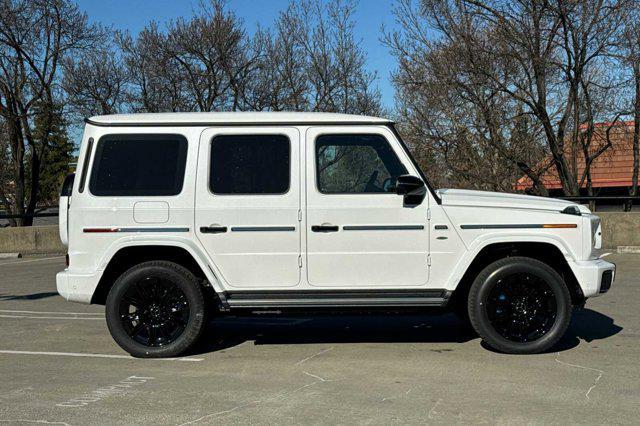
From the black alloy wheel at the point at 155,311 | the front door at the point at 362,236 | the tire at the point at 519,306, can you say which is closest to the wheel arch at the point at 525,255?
the tire at the point at 519,306

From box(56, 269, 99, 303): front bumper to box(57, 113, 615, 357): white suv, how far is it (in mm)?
12

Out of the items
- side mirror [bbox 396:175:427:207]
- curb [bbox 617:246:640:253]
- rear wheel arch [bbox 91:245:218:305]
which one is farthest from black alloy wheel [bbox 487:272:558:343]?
curb [bbox 617:246:640:253]

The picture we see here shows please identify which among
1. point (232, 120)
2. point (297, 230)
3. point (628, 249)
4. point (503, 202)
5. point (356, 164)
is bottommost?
point (628, 249)

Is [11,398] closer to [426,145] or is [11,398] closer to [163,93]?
[426,145]

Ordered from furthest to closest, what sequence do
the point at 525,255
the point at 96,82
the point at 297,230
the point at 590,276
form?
the point at 96,82
the point at 525,255
the point at 297,230
the point at 590,276

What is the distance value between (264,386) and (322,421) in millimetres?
967

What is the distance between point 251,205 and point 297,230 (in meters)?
0.45

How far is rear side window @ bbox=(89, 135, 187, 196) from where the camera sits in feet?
20.3

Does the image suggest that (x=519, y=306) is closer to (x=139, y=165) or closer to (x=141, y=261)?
(x=141, y=261)

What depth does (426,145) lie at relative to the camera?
62.6 ft

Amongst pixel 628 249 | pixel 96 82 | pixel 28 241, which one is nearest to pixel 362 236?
pixel 628 249

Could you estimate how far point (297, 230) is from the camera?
610 centimetres

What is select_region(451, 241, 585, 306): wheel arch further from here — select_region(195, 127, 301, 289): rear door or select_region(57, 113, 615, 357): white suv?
select_region(195, 127, 301, 289): rear door

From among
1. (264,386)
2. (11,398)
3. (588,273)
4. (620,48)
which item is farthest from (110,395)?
(620,48)
